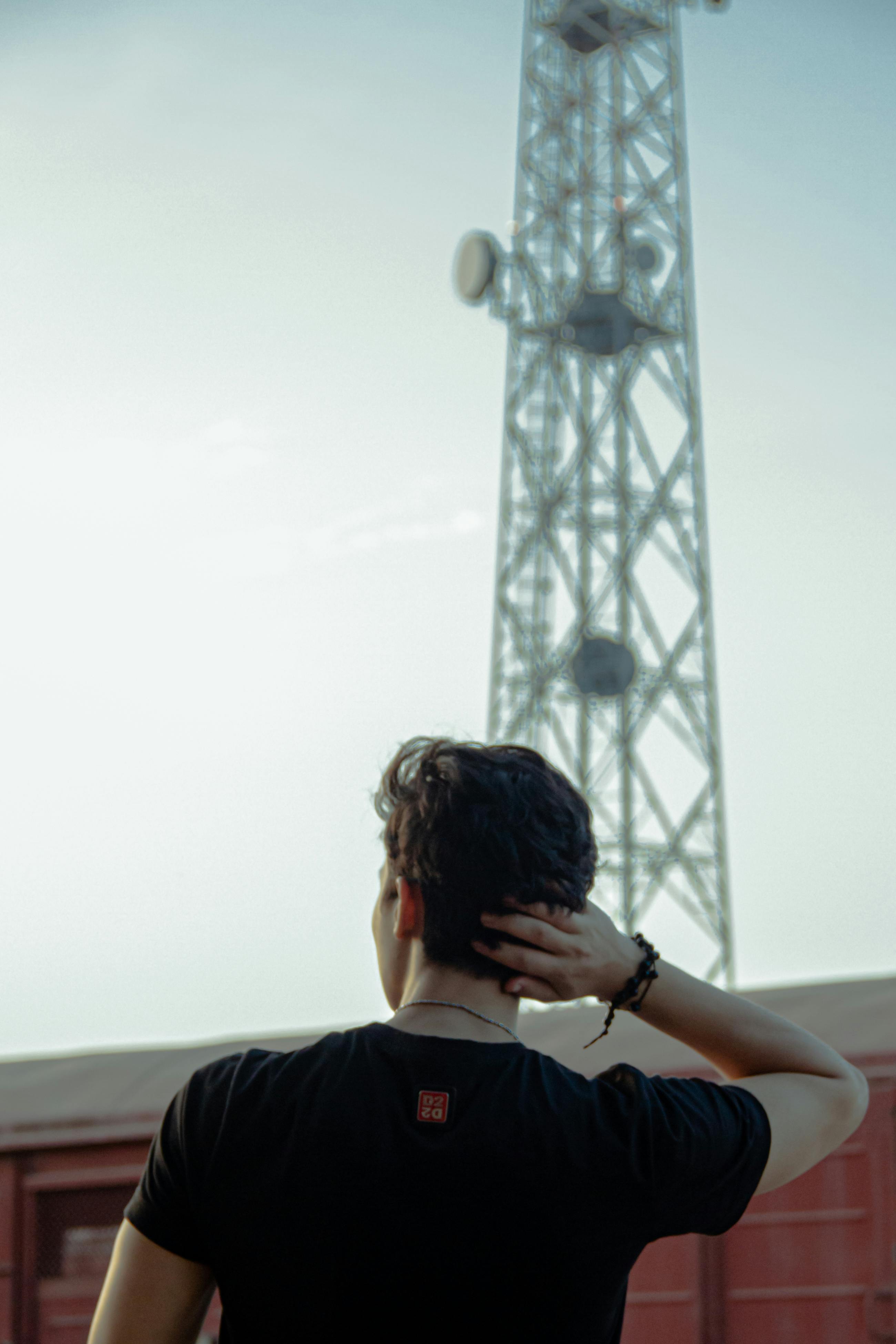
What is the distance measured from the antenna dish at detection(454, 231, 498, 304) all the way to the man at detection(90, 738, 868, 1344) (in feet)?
52.8

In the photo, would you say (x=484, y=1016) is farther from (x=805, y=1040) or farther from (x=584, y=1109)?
(x=805, y=1040)

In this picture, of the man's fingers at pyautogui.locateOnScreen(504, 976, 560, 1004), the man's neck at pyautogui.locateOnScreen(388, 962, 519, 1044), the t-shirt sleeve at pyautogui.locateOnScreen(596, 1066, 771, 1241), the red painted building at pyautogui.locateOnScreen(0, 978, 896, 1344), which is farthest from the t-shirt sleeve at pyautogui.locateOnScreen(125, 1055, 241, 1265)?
the red painted building at pyautogui.locateOnScreen(0, 978, 896, 1344)

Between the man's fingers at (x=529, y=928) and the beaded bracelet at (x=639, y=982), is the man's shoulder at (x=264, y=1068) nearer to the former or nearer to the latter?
the man's fingers at (x=529, y=928)

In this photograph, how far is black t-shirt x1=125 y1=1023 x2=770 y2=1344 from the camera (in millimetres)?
1384

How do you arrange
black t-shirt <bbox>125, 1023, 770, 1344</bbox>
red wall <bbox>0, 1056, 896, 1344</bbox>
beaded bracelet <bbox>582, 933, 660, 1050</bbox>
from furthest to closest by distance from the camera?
red wall <bbox>0, 1056, 896, 1344</bbox> < beaded bracelet <bbox>582, 933, 660, 1050</bbox> < black t-shirt <bbox>125, 1023, 770, 1344</bbox>

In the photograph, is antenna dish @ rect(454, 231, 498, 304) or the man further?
antenna dish @ rect(454, 231, 498, 304)

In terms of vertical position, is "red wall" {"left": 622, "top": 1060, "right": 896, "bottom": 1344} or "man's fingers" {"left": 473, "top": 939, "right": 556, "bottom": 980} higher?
"man's fingers" {"left": 473, "top": 939, "right": 556, "bottom": 980}

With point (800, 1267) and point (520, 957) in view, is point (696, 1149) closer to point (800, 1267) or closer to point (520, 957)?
point (520, 957)

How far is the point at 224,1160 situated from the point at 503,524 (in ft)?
49.3

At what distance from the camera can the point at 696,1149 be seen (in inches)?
56.7

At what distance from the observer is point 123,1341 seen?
1.47 m

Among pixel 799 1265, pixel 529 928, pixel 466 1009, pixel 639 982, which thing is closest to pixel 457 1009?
pixel 466 1009

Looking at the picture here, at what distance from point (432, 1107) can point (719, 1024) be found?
16.7 inches

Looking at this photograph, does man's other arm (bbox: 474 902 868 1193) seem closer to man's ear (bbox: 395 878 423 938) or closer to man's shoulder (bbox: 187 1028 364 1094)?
man's ear (bbox: 395 878 423 938)
